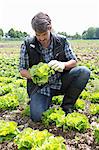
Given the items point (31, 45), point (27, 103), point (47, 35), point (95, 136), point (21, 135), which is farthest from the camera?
point (27, 103)

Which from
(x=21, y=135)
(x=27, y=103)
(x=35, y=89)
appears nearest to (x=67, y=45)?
(x=35, y=89)

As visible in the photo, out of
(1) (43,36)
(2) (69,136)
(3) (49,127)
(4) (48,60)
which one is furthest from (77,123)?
(1) (43,36)

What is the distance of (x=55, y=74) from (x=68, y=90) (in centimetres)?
36

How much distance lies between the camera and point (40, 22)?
15.6 feet

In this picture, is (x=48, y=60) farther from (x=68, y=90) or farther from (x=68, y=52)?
(x=68, y=90)

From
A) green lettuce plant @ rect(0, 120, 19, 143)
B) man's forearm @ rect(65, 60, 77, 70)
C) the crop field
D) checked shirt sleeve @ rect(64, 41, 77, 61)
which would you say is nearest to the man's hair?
checked shirt sleeve @ rect(64, 41, 77, 61)

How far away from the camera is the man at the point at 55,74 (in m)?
5.23

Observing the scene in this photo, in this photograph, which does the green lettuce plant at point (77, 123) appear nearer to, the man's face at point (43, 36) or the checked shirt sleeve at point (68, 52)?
the checked shirt sleeve at point (68, 52)

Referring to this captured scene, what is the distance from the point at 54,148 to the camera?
12.4 ft

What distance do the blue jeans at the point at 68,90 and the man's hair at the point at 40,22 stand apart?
3.28 feet

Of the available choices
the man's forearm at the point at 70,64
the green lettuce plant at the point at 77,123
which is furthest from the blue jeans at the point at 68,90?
the green lettuce plant at the point at 77,123

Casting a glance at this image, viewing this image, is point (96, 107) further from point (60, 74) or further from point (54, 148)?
point (54, 148)

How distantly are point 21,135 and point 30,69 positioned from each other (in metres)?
1.27

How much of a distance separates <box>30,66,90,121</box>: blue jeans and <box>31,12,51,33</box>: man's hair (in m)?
1.00
